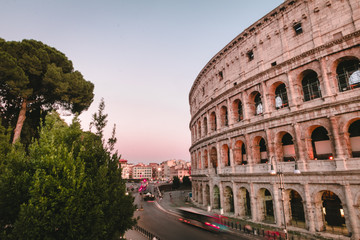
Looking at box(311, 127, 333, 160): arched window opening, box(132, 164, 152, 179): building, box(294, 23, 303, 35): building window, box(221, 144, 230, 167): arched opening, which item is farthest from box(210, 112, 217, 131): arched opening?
box(132, 164, 152, 179): building

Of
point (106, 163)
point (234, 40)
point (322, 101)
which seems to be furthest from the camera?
point (234, 40)

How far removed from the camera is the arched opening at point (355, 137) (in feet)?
48.8

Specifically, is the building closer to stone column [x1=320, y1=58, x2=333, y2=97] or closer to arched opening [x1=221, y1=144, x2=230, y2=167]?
arched opening [x1=221, y1=144, x2=230, y2=167]

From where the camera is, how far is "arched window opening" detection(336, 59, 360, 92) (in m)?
15.2

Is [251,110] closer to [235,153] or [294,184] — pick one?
[235,153]

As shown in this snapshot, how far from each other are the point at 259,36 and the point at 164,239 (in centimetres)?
2199

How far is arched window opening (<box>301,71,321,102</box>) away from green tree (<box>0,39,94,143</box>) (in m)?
23.6

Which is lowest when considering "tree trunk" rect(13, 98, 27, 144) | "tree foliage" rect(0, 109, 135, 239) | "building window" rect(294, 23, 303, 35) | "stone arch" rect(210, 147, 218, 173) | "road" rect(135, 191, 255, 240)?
"road" rect(135, 191, 255, 240)

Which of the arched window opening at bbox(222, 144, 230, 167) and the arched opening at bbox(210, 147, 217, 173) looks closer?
the arched window opening at bbox(222, 144, 230, 167)

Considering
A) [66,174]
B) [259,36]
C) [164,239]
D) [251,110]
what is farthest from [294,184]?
[66,174]

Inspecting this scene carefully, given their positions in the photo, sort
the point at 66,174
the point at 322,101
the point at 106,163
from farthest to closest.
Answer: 1. the point at 322,101
2. the point at 106,163
3. the point at 66,174

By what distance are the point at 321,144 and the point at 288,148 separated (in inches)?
108

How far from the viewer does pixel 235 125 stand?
73.4 feet

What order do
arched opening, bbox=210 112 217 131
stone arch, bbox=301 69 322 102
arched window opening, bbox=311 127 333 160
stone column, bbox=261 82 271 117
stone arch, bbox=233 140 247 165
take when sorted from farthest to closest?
arched opening, bbox=210 112 217 131, stone arch, bbox=233 140 247 165, stone column, bbox=261 82 271 117, stone arch, bbox=301 69 322 102, arched window opening, bbox=311 127 333 160
